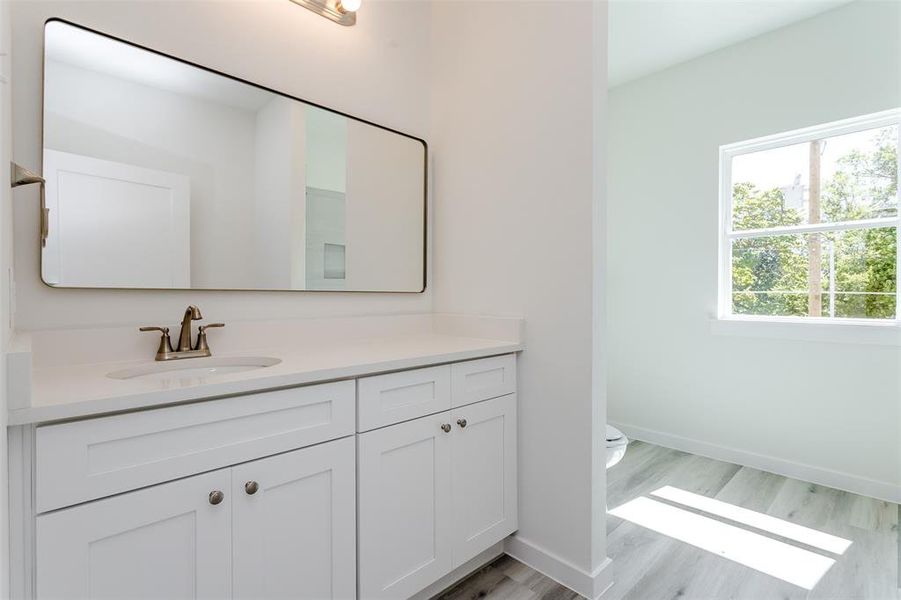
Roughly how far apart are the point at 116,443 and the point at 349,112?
4.89 ft

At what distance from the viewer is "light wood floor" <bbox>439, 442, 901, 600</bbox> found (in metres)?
1.56

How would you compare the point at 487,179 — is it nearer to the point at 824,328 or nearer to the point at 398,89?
the point at 398,89

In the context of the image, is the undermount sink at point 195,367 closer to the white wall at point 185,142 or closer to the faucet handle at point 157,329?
the faucet handle at point 157,329

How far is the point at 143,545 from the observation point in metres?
0.93

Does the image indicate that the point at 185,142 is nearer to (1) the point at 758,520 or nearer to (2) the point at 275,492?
(2) the point at 275,492

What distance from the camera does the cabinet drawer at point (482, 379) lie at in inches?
60.8

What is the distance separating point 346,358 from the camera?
4.54ft

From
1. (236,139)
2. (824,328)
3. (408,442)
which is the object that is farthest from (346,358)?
(824,328)

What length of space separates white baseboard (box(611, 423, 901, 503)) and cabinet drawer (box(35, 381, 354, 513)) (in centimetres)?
255

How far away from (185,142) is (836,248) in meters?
3.20

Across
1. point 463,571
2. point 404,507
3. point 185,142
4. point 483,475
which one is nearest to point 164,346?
point 185,142

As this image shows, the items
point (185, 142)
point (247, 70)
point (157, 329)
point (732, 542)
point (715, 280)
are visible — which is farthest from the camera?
point (715, 280)

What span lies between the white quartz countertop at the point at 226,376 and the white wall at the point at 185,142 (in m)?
0.36

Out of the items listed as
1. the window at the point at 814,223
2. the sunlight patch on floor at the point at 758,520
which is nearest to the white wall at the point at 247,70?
the sunlight patch on floor at the point at 758,520
